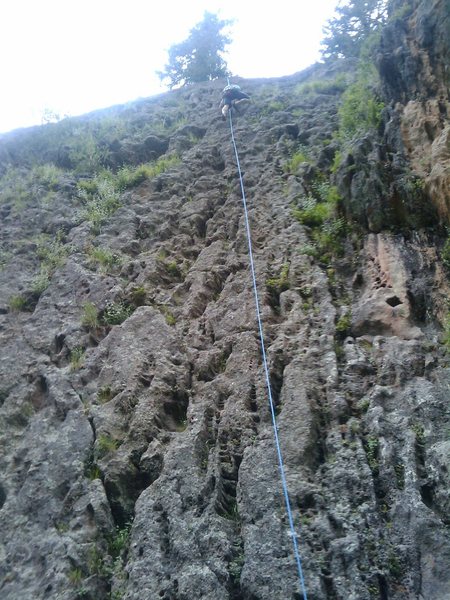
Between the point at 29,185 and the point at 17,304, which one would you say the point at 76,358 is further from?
the point at 29,185

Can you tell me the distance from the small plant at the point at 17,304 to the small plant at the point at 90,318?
1.40m

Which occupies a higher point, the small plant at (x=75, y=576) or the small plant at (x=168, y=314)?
the small plant at (x=168, y=314)

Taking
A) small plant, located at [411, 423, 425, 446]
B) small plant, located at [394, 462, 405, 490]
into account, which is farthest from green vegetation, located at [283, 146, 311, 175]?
small plant, located at [394, 462, 405, 490]

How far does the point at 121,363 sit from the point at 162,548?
2731mm

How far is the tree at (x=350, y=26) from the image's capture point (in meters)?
19.6

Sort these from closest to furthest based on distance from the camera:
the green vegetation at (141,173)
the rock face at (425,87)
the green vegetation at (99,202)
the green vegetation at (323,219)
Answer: the rock face at (425,87), the green vegetation at (323,219), the green vegetation at (99,202), the green vegetation at (141,173)

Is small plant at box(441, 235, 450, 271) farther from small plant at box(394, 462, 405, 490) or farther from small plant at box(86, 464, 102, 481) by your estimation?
small plant at box(86, 464, 102, 481)

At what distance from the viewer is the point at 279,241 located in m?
8.85

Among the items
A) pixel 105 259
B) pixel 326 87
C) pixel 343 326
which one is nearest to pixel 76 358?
pixel 105 259

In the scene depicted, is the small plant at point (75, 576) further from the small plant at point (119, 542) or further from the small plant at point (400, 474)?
the small plant at point (400, 474)

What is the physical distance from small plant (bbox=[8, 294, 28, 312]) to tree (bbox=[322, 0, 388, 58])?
49.6 ft

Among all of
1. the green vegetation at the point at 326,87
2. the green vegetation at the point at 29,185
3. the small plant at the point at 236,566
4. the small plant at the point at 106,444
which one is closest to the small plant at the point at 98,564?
the small plant at the point at 106,444

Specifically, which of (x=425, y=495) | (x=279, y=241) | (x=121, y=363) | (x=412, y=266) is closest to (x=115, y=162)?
(x=279, y=241)

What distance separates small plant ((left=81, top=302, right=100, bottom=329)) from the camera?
27.2 feet
